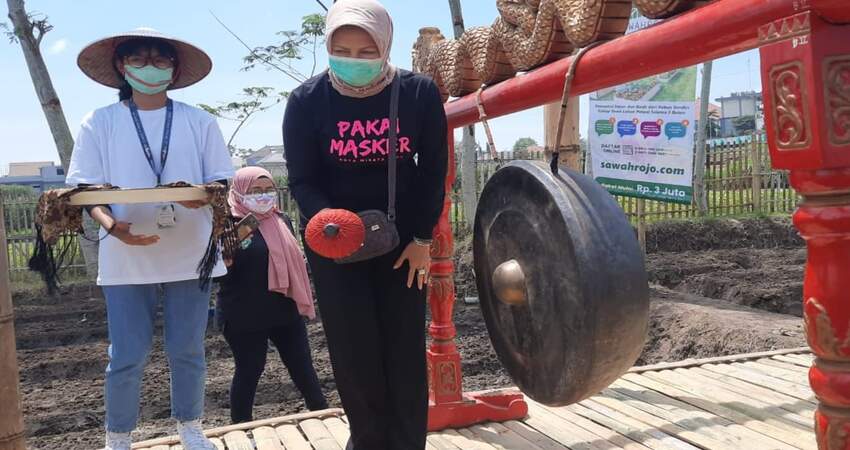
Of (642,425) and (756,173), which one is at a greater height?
(756,173)

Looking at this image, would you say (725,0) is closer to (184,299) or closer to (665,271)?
(184,299)

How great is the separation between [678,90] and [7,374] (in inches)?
267

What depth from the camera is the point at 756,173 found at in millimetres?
13328

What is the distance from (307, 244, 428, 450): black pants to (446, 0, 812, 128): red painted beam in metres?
0.87

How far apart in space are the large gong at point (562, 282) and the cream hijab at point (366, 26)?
0.50m

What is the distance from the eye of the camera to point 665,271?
389 inches

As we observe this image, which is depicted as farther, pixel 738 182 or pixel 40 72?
pixel 738 182

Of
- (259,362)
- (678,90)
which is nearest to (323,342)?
(259,362)

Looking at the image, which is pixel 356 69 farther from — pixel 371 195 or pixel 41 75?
pixel 41 75

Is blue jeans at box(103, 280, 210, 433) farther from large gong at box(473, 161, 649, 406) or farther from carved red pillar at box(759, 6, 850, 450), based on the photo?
carved red pillar at box(759, 6, 850, 450)

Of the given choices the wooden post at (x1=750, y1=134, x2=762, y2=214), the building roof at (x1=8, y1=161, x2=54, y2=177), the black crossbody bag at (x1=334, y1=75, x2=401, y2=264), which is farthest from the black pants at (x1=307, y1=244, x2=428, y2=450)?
the building roof at (x1=8, y1=161, x2=54, y2=177)

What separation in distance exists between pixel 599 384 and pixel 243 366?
2110 mm

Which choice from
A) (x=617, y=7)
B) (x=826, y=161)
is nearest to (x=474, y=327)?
(x=617, y=7)

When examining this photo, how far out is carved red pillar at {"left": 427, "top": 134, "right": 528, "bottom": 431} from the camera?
346 cm
